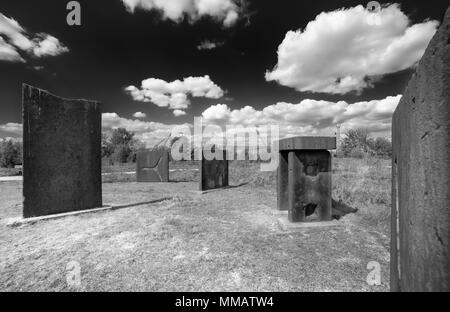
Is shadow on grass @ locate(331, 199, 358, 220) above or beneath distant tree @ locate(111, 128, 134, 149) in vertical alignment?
beneath

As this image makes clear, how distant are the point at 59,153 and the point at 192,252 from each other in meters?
3.95

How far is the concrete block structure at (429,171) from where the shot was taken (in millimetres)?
920

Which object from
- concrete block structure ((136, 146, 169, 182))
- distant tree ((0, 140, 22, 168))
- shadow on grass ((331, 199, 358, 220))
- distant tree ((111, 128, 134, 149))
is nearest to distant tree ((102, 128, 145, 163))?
distant tree ((111, 128, 134, 149))

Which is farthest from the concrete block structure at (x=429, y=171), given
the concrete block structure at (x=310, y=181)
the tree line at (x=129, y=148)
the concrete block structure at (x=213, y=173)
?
the tree line at (x=129, y=148)

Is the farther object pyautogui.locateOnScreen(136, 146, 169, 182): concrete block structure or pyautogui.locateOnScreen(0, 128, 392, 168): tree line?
pyautogui.locateOnScreen(0, 128, 392, 168): tree line

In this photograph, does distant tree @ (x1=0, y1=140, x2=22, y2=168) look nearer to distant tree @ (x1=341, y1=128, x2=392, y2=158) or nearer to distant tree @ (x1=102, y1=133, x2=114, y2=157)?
distant tree @ (x1=102, y1=133, x2=114, y2=157)

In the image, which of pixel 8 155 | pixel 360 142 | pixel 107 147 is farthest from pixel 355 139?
pixel 8 155

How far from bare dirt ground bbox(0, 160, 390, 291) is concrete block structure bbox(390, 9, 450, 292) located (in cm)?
128

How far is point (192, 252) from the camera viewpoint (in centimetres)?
290

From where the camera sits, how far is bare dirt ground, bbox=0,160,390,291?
7.29ft

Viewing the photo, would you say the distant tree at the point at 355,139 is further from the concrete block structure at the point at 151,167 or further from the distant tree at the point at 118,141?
the distant tree at the point at 118,141

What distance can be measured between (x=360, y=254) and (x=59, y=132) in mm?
6184

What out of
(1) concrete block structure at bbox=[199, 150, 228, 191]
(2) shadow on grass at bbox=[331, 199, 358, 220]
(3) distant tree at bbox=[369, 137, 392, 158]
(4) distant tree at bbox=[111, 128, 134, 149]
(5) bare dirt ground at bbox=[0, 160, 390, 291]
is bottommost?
(5) bare dirt ground at bbox=[0, 160, 390, 291]

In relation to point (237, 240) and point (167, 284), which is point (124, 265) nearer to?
point (167, 284)
